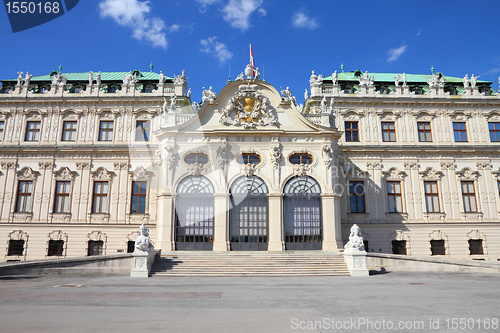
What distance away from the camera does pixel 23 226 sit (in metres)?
31.8

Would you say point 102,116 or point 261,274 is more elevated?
point 102,116

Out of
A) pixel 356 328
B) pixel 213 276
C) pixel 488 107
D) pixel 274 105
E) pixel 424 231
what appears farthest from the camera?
pixel 488 107

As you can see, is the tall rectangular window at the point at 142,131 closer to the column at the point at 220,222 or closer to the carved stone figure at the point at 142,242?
the column at the point at 220,222

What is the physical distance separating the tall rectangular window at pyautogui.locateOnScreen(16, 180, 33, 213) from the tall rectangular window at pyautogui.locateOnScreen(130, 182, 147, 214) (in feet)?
30.0

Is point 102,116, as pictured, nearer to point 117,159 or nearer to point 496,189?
point 117,159

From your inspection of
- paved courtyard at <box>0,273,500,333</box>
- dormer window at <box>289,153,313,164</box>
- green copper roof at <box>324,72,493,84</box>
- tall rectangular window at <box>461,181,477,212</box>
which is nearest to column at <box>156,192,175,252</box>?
dormer window at <box>289,153,313,164</box>

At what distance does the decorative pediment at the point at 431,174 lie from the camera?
110ft

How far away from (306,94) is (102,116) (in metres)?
19.7

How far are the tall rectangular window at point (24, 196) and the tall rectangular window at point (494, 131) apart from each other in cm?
4288

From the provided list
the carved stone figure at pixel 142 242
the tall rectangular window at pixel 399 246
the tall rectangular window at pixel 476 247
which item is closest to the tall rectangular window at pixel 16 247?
the carved stone figure at pixel 142 242

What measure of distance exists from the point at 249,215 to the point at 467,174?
68.4ft

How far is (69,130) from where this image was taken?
34219 millimetres

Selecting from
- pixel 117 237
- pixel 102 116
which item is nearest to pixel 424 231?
pixel 117 237

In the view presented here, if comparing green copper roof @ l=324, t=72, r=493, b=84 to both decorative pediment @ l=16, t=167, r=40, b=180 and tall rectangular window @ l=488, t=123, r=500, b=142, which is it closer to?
tall rectangular window @ l=488, t=123, r=500, b=142
